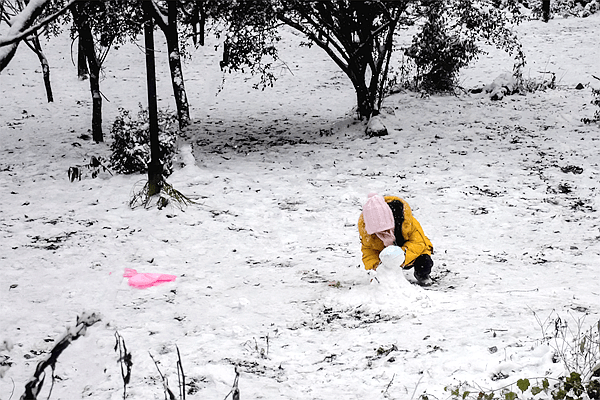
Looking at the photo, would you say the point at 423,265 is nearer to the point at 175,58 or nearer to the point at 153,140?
the point at 153,140

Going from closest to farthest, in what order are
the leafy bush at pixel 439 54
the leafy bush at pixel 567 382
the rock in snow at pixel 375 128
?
the leafy bush at pixel 567 382
the rock in snow at pixel 375 128
the leafy bush at pixel 439 54

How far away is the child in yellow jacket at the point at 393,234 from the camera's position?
4.98 meters

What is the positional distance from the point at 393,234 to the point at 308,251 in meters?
1.84

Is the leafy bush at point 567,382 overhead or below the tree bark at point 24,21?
below

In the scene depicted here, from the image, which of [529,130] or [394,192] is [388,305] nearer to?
[394,192]

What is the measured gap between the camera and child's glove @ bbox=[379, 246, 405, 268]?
4629 mm

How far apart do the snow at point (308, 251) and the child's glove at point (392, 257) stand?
10 centimetres

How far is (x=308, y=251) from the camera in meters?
6.72

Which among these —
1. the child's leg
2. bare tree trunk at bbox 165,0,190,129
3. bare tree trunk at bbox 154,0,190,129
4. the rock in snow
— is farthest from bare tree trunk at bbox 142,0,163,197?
the rock in snow

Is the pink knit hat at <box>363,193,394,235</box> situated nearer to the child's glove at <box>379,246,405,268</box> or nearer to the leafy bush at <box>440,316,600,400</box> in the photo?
the child's glove at <box>379,246,405,268</box>

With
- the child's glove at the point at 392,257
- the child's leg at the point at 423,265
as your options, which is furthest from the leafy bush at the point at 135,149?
the child's glove at the point at 392,257

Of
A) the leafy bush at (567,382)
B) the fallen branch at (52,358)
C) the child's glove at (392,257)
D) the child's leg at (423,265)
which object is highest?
the fallen branch at (52,358)

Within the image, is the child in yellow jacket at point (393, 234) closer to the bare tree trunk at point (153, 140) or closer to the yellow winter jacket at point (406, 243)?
the yellow winter jacket at point (406, 243)

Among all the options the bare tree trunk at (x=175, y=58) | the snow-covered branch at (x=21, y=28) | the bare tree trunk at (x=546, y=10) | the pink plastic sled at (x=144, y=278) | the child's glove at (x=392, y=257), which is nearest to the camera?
the snow-covered branch at (x=21, y=28)
